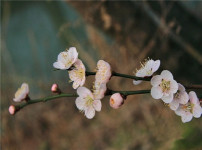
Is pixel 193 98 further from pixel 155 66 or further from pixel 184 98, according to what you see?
pixel 155 66

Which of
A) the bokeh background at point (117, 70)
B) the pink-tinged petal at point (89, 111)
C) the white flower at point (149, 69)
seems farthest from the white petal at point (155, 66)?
the bokeh background at point (117, 70)

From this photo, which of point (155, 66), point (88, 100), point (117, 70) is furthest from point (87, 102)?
point (117, 70)

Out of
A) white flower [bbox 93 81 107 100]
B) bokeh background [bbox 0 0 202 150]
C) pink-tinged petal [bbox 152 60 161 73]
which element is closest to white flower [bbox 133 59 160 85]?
pink-tinged petal [bbox 152 60 161 73]

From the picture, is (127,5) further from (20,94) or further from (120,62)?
(20,94)

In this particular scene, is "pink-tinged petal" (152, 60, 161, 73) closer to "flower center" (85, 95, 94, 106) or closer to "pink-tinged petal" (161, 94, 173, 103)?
"pink-tinged petal" (161, 94, 173, 103)

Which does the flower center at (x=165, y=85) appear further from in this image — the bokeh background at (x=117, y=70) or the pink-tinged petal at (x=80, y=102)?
the bokeh background at (x=117, y=70)

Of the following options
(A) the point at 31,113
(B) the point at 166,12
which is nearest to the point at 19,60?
(A) the point at 31,113

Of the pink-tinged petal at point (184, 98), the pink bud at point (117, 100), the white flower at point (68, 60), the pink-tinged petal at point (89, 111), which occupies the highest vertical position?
the white flower at point (68, 60)
